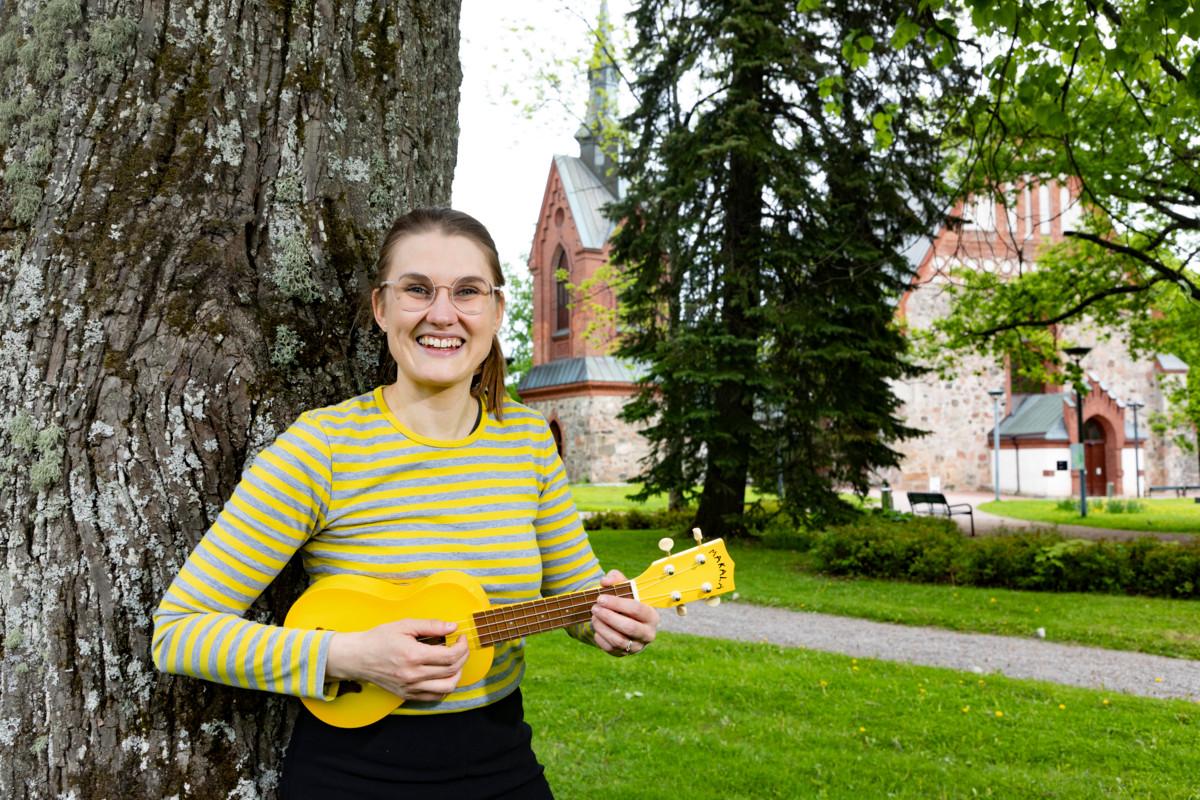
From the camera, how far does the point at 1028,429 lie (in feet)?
105

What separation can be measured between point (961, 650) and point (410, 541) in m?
7.11

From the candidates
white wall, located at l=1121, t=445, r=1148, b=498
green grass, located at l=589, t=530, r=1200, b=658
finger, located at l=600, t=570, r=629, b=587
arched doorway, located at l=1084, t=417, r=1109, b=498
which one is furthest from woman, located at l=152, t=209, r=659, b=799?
white wall, located at l=1121, t=445, r=1148, b=498

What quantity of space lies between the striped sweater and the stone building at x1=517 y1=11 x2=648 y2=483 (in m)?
29.2

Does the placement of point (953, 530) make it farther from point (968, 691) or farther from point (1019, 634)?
point (968, 691)

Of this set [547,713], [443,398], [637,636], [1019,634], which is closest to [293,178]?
[443,398]

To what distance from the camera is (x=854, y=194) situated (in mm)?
14367

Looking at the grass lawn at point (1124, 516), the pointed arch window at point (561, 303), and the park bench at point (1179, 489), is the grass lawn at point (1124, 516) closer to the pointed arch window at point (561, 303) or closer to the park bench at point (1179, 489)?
the park bench at point (1179, 489)

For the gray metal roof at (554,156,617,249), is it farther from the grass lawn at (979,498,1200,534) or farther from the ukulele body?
the ukulele body

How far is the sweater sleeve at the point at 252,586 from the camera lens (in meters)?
1.67

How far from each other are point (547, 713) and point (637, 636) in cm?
412

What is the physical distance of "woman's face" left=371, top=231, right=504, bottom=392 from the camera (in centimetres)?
187

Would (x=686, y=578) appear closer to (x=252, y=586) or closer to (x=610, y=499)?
(x=252, y=586)

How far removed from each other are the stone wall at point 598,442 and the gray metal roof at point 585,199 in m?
5.97

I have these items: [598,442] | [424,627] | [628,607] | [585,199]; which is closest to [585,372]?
[598,442]
